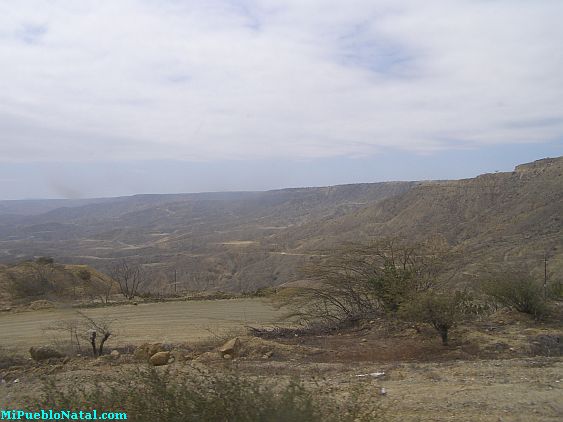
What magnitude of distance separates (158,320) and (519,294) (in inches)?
541

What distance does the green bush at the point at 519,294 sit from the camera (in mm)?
12258

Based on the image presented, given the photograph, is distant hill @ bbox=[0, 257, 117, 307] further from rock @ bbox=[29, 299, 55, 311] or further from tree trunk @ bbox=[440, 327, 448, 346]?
tree trunk @ bbox=[440, 327, 448, 346]

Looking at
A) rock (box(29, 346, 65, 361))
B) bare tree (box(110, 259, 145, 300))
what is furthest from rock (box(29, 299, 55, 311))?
rock (box(29, 346, 65, 361))

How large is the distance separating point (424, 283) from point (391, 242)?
1.89 m

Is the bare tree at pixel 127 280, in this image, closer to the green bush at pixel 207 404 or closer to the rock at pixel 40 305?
the rock at pixel 40 305

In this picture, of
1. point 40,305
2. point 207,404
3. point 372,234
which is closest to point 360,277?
point 207,404

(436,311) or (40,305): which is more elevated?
(436,311)

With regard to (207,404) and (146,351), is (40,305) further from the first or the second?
(207,404)

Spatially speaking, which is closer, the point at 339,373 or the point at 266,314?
the point at 339,373

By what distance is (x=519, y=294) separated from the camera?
12.4 m

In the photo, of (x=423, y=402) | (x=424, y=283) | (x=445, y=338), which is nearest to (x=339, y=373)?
(x=423, y=402)

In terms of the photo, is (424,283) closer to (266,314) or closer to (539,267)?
(266,314)

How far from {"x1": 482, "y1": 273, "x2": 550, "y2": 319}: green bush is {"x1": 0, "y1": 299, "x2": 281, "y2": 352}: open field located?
27.0 feet

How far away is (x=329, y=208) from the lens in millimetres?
142750
